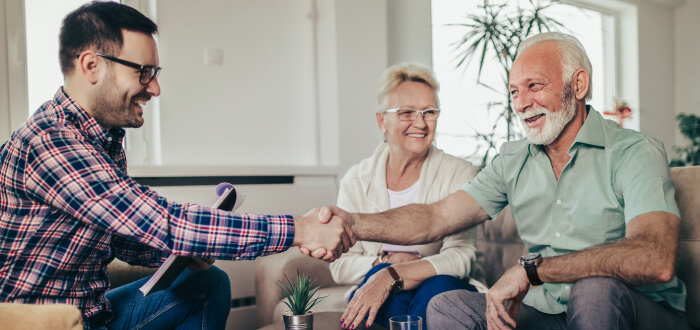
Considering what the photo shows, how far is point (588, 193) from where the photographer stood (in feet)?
5.50

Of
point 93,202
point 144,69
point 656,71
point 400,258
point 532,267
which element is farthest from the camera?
point 656,71

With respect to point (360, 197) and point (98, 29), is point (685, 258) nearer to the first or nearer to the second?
point (360, 197)

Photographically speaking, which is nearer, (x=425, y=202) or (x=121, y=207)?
(x=121, y=207)

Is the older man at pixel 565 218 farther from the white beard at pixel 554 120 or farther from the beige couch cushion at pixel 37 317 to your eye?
the beige couch cushion at pixel 37 317

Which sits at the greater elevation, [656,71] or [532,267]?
[656,71]

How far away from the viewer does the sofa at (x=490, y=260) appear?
1767 mm

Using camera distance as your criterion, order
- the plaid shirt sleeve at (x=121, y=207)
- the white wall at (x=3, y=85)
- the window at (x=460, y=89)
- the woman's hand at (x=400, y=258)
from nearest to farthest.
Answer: the plaid shirt sleeve at (x=121, y=207) < the woman's hand at (x=400, y=258) < the white wall at (x=3, y=85) < the window at (x=460, y=89)

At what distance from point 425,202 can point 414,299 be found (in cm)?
47

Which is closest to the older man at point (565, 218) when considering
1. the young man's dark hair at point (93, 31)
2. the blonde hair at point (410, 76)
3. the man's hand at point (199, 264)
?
the man's hand at point (199, 264)

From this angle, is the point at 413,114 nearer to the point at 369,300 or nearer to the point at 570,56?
the point at 570,56

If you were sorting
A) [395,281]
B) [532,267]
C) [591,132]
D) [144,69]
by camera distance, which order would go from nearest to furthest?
[532,267] < [144,69] < [591,132] < [395,281]

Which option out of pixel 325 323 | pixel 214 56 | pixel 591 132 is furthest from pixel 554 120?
pixel 214 56

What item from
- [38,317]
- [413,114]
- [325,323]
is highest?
[413,114]

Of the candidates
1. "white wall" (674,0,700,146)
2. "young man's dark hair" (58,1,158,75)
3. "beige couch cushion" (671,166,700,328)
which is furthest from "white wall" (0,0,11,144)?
"white wall" (674,0,700,146)
